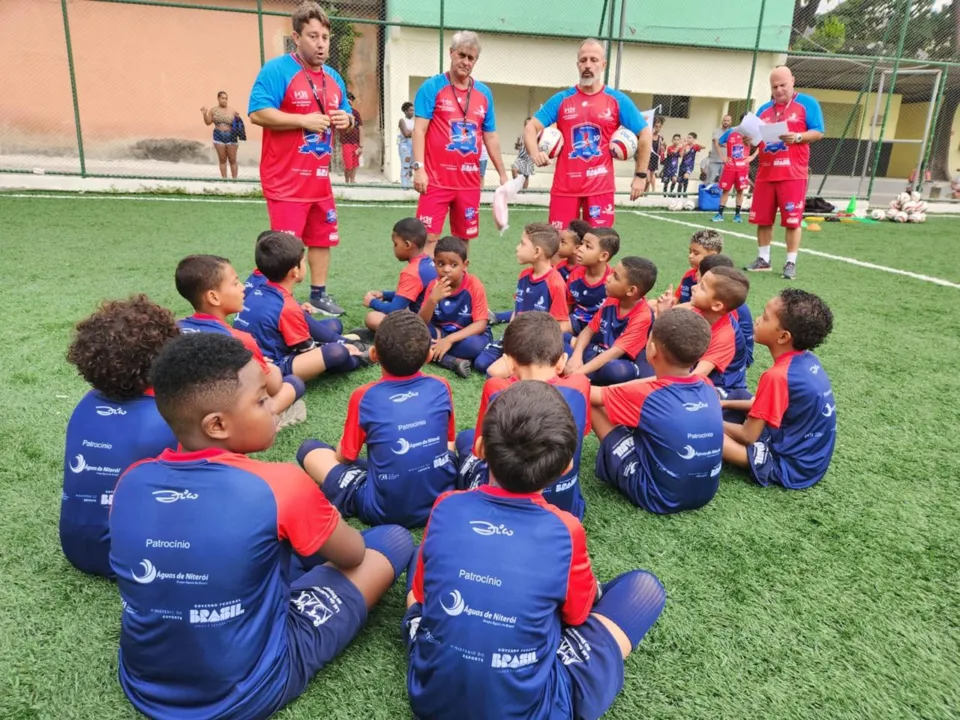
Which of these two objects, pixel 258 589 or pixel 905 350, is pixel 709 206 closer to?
pixel 905 350

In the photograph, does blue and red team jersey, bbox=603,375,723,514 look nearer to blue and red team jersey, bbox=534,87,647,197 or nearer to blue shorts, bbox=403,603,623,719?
blue shorts, bbox=403,603,623,719

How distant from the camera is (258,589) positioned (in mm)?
1590

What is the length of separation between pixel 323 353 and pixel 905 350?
13.9ft

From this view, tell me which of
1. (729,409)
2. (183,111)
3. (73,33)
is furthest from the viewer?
(183,111)

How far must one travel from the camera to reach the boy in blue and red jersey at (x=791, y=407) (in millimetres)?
2822

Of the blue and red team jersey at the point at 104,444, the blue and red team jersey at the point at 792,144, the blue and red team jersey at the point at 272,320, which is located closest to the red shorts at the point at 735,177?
the blue and red team jersey at the point at 792,144

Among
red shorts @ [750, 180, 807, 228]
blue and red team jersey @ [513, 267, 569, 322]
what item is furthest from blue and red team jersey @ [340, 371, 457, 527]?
red shorts @ [750, 180, 807, 228]

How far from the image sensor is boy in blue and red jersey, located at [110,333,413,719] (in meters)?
1.50

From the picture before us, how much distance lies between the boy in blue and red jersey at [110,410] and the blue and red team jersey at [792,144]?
6.53 metres

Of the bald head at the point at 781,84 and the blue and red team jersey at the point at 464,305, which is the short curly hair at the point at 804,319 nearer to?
the blue and red team jersey at the point at 464,305

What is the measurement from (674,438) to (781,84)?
544 cm

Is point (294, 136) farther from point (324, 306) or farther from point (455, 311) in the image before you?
point (455, 311)


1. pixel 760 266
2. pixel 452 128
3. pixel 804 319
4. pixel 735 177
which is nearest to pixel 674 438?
pixel 804 319

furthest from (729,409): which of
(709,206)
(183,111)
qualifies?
(183,111)
